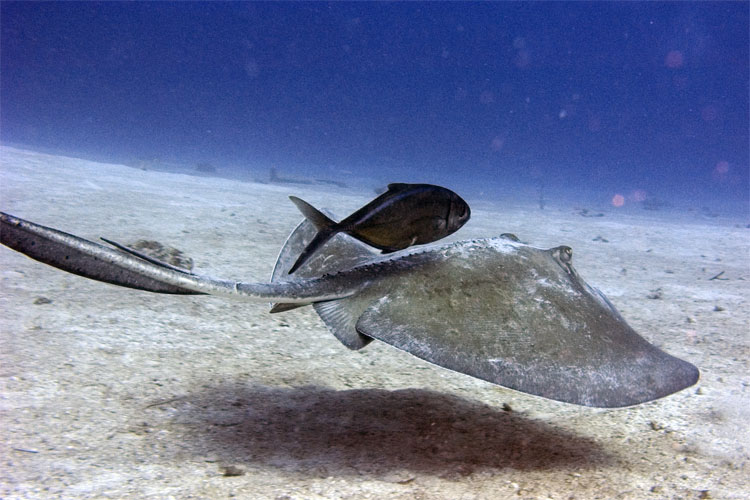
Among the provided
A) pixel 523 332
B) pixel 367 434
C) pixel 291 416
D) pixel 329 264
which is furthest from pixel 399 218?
pixel 291 416

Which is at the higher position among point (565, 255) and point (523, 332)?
point (565, 255)

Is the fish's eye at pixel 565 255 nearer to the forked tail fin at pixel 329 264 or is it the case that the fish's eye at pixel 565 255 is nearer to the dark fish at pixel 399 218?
the dark fish at pixel 399 218

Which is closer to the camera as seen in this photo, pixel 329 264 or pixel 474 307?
A: pixel 474 307

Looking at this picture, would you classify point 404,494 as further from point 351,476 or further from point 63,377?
point 63,377

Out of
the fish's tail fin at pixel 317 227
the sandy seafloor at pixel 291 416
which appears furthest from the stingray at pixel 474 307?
the sandy seafloor at pixel 291 416

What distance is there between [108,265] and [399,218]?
1440 mm

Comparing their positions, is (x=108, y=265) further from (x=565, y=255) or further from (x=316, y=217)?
(x=565, y=255)

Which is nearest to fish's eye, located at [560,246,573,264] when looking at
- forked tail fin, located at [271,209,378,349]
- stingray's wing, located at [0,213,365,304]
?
forked tail fin, located at [271,209,378,349]

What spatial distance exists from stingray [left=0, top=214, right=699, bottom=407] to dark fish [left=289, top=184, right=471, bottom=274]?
146mm

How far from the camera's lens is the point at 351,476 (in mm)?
1782

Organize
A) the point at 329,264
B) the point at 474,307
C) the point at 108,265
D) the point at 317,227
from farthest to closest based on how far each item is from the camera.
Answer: the point at 329,264
the point at 317,227
the point at 474,307
the point at 108,265

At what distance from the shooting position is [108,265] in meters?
1.52

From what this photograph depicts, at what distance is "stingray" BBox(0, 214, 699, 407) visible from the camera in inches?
61.6

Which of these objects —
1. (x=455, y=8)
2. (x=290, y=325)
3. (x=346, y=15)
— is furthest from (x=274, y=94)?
(x=290, y=325)
